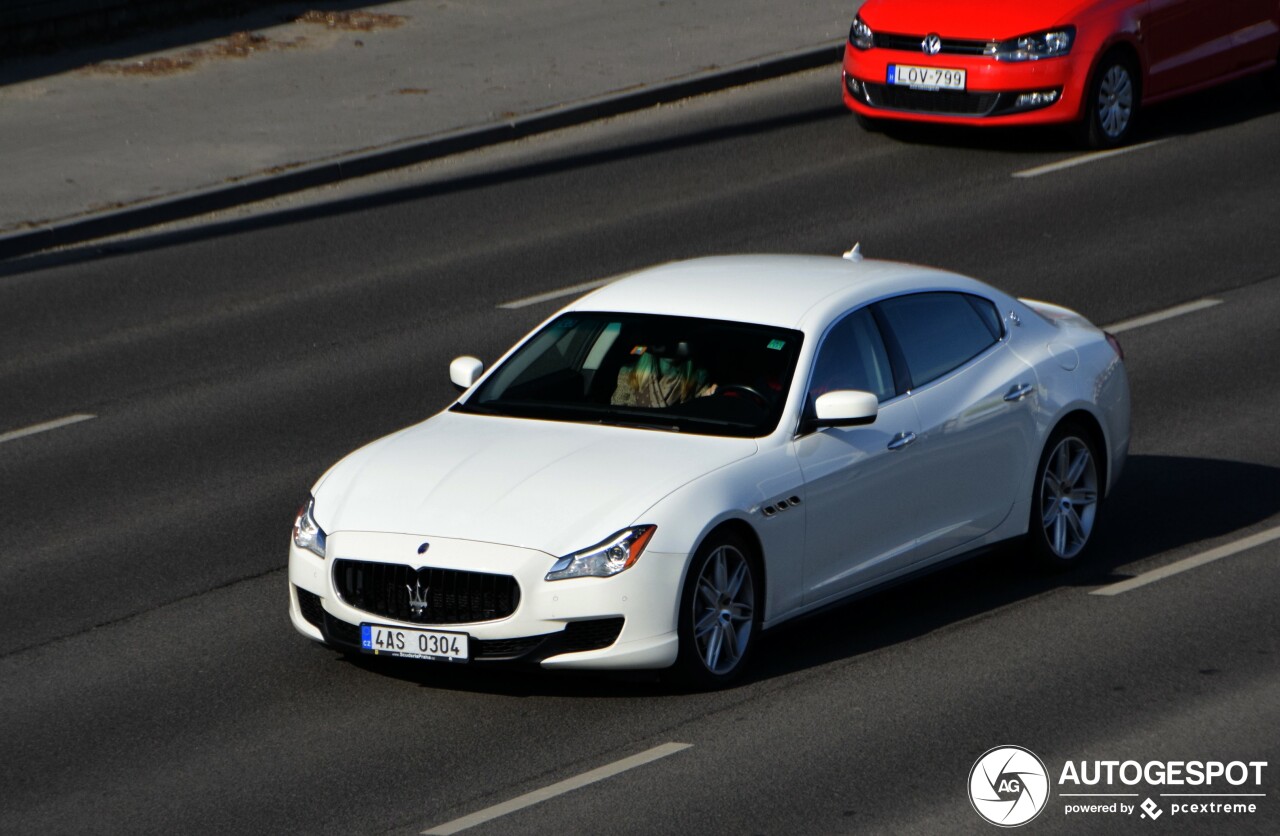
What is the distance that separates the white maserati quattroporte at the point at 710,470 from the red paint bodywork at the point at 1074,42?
8144 mm

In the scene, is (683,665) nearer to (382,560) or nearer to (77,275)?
(382,560)

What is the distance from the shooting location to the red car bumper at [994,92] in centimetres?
1809

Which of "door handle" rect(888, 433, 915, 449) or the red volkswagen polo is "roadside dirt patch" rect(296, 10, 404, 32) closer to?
the red volkswagen polo

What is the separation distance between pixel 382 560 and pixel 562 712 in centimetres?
87

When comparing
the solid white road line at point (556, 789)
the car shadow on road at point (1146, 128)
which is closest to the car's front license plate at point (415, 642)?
the solid white road line at point (556, 789)

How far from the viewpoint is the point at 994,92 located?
18.1 metres

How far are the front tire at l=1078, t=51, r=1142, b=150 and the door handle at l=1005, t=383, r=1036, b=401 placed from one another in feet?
30.1

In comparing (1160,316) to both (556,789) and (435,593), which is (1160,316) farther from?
(556,789)

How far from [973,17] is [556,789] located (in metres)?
12.3

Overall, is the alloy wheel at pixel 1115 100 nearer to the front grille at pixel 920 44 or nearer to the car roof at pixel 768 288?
the front grille at pixel 920 44

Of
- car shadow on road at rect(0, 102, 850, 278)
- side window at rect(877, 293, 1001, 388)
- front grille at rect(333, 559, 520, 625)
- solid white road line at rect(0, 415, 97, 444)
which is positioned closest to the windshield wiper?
front grille at rect(333, 559, 520, 625)

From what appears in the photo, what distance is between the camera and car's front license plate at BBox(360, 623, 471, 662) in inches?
314

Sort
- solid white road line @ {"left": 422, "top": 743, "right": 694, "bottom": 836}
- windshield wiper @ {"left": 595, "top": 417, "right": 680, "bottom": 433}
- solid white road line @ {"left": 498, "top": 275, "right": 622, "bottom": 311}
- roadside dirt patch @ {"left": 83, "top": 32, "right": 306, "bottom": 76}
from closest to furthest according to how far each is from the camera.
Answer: solid white road line @ {"left": 422, "top": 743, "right": 694, "bottom": 836}, windshield wiper @ {"left": 595, "top": 417, "right": 680, "bottom": 433}, solid white road line @ {"left": 498, "top": 275, "right": 622, "bottom": 311}, roadside dirt patch @ {"left": 83, "top": 32, "right": 306, "bottom": 76}

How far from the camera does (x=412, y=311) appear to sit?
48.3ft
